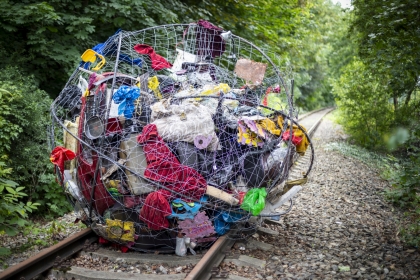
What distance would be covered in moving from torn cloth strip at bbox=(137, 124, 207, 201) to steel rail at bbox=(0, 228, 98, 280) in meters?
1.30

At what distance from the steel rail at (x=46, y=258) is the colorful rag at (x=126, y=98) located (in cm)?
169

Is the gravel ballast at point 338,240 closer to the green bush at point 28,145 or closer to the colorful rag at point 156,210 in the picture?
the colorful rag at point 156,210

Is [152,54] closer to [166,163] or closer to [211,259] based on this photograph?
[166,163]

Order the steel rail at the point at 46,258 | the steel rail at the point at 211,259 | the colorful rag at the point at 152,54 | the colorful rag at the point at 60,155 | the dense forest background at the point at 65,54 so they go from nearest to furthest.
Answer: the steel rail at the point at 46,258
the steel rail at the point at 211,259
the colorful rag at the point at 60,155
the colorful rag at the point at 152,54
the dense forest background at the point at 65,54

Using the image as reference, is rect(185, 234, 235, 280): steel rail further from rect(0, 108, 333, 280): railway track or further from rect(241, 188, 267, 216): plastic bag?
rect(241, 188, 267, 216): plastic bag

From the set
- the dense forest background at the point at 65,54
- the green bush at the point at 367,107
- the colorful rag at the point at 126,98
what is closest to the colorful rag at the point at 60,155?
the dense forest background at the point at 65,54

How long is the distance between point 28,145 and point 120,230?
12.1 ft

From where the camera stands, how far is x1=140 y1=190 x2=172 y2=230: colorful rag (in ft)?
14.4

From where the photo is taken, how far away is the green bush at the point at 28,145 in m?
6.94

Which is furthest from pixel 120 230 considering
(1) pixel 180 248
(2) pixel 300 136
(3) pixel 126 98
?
(2) pixel 300 136

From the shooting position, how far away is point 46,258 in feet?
14.0

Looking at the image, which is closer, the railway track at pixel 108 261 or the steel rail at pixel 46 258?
the steel rail at pixel 46 258

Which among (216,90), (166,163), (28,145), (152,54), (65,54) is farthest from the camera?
(65,54)

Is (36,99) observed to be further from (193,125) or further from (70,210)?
(193,125)
